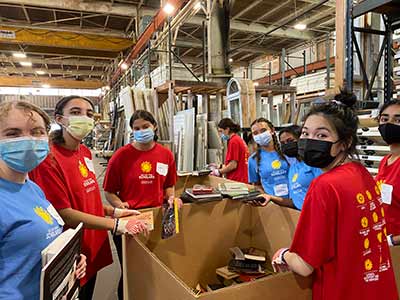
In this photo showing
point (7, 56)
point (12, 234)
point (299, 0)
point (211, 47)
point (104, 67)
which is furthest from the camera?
point (104, 67)

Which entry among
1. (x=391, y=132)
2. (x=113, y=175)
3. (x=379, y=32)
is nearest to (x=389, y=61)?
(x=379, y=32)

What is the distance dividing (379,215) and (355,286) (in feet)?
0.82

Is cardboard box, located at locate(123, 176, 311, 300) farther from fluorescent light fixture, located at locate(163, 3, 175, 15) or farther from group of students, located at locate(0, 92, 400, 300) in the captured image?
fluorescent light fixture, located at locate(163, 3, 175, 15)

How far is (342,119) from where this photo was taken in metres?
1.08

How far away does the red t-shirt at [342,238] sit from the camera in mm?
896

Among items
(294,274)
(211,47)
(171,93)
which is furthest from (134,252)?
(211,47)

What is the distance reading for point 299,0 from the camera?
669 cm

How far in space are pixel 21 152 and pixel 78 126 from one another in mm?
562

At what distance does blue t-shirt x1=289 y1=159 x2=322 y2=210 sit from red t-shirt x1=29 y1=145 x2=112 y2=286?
119 centimetres

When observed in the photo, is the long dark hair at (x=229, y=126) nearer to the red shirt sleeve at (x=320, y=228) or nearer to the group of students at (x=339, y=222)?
the group of students at (x=339, y=222)

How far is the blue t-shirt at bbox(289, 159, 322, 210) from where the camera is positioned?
74.4 inches

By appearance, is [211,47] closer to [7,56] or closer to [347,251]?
[347,251]

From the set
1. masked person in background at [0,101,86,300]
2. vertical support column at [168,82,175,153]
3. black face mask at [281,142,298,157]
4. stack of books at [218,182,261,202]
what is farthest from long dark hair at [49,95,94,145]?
vertical support column at [168,82,175,153]

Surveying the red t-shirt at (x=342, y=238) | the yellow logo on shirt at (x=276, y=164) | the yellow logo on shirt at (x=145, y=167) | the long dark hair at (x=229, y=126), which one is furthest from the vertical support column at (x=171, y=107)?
the red t-shirt at (x=342, y=238)
